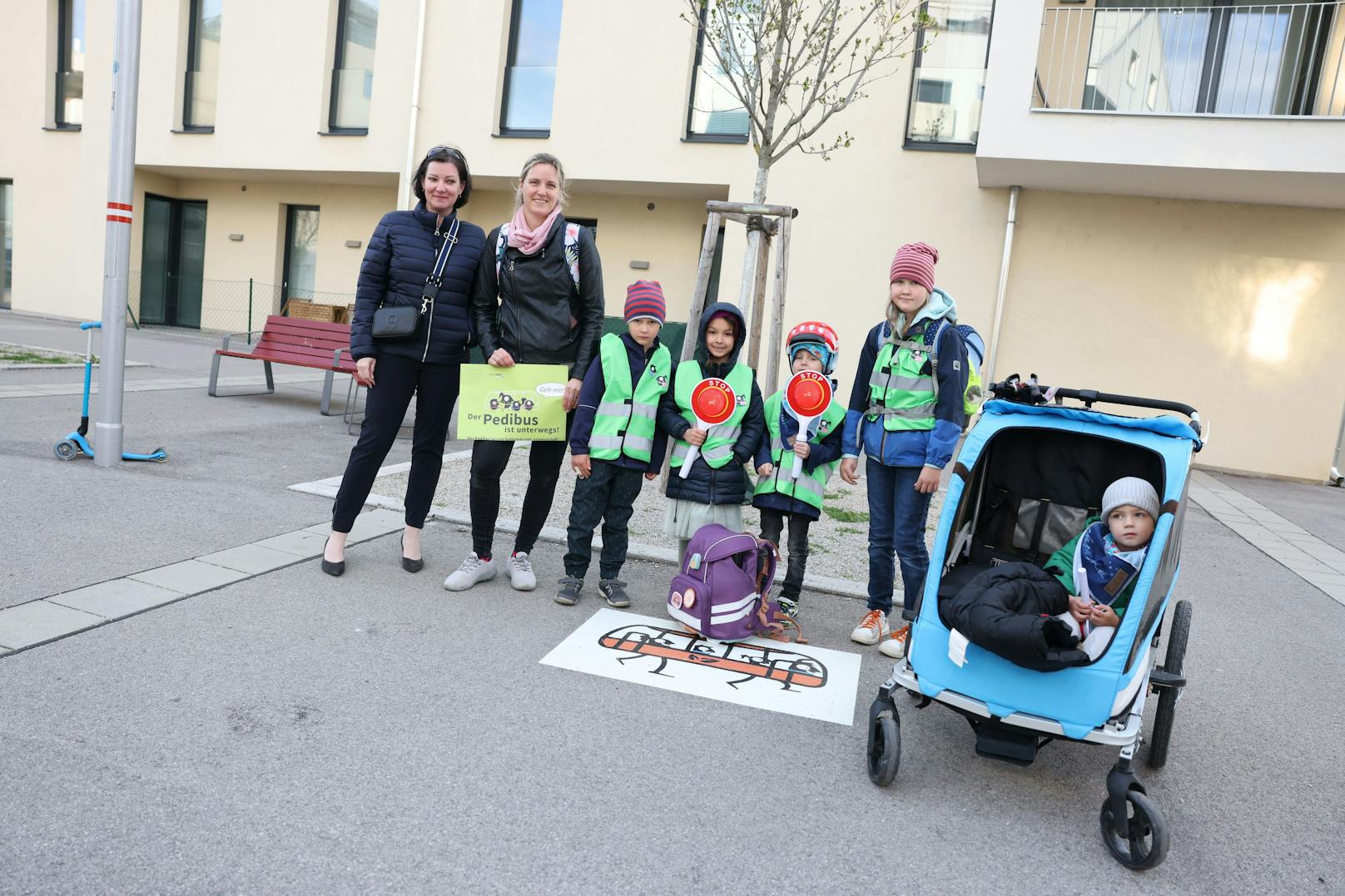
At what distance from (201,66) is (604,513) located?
18375 millimetres

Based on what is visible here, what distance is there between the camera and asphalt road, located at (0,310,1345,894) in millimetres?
2537

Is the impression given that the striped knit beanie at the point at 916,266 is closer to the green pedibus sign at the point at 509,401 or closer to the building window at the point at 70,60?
the green pedibus sign at the point at 509,401

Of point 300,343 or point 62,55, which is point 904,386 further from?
point 62,55

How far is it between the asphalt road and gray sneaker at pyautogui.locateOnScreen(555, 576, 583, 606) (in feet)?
0.29

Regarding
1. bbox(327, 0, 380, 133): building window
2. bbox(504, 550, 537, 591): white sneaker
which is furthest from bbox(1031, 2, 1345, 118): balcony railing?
bbox(327, 0, 380, 133): building window

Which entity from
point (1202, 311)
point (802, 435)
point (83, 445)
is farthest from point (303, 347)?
point (1202, 311)

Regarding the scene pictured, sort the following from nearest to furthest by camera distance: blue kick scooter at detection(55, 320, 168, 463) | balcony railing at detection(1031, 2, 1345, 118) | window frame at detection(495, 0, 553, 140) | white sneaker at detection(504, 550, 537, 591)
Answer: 1. white sneaker at detection(504, 550, 537, 591)
2. blue kick scooter at detection(55, 320, 168, 463)
3. balcony railing at detection(1031, 2, 1345, 118)
4. window frame at detection(495, 0, 553, 140)

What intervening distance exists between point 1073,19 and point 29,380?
43.6 feet

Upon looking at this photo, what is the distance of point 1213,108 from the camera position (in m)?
12.3

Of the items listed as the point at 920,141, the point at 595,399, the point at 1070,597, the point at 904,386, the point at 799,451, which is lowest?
the point at 1070,597

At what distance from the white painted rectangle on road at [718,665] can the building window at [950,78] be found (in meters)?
10.4

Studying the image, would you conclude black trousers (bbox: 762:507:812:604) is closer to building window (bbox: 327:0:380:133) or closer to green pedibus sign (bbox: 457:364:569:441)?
green pedibus sign (bbox: 457:364:569:441)

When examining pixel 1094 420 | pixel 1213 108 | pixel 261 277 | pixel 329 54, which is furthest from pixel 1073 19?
pixel 261 277

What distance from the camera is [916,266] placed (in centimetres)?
425
